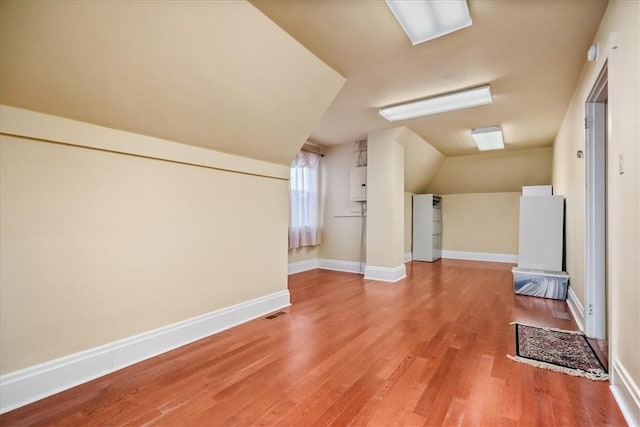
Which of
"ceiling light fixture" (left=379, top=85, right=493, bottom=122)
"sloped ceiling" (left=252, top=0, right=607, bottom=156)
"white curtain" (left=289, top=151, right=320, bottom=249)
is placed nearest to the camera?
"sloped ceiling" (left=252, top=0, right=607, bottom=156)

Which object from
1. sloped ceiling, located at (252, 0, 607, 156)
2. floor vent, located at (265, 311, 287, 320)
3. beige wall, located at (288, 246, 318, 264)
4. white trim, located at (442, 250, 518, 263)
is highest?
sloped ceiling, located at (252, 0, 607, 156)

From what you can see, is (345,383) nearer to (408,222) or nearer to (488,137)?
(488,137)

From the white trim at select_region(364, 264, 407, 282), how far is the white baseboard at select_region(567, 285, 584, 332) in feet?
6.93

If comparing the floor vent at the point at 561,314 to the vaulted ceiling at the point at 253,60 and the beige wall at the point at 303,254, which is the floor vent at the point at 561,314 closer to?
the vaulted ceiling at the point at 253,60

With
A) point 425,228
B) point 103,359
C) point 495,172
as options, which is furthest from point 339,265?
point 103,359

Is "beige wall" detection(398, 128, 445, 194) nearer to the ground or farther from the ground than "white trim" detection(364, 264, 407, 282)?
farther from the ground

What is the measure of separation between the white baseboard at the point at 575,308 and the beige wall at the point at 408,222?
3.28m

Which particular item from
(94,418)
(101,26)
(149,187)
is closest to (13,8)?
(101,26)

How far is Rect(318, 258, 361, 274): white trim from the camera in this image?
5.52m

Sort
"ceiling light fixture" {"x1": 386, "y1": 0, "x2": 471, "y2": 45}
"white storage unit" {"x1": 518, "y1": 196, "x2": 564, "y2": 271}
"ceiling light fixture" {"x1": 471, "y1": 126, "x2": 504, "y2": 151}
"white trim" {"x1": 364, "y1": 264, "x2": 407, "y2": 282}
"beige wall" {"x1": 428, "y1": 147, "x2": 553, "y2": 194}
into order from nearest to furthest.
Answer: "ceiling light fixture" {"x1": 386, "y1": 0, "x2": 471, "y2": 45}
"white storage unit" {"x1": 518, "y1": 196, "x2": 564, "y2": 271}
"ceiling light fixture" {"x1": 471, "y1": 126, "x2": 504, "y2": 151}
"white trim" {"x1": 364, "y1": 264, "x2": 407, "y2": 282}
"beige wall" {"x1": 428, "y1": 147, "x2": 553, "y2": 194}

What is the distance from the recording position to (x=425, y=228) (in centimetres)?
673

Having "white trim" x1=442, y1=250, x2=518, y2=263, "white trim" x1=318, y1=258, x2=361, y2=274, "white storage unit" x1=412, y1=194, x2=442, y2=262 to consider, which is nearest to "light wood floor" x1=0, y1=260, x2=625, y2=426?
"white trim" x1=318, y1=258, x2=361, y2=274

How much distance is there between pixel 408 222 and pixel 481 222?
1856 millimetres

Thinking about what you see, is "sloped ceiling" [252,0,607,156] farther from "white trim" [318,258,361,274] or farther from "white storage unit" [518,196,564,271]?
"white trim" [318,258,361,274]
